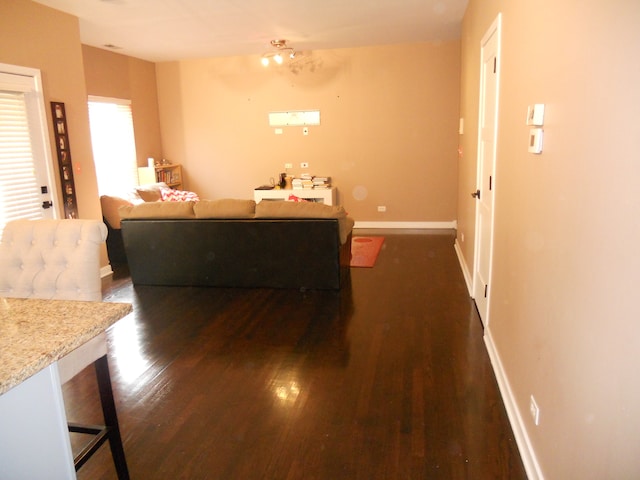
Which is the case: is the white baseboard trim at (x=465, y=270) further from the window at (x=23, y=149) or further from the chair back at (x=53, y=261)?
the window at (x=23, y=149)

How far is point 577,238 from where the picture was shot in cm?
147

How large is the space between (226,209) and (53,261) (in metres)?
2.43

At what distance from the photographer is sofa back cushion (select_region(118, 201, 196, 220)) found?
178 inches

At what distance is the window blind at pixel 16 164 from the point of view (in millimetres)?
4098

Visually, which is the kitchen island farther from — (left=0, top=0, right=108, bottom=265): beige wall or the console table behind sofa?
(left=0, top=0, right=108, bottom=265): beige wall

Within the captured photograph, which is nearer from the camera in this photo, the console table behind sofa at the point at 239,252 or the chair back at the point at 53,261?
the chair back at the point at 53,261

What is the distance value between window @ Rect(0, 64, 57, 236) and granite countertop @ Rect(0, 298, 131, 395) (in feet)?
10.1

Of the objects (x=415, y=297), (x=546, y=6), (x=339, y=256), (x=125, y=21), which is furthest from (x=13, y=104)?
(x=546, y=6)

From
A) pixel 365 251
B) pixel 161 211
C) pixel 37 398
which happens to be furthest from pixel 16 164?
pixel 365 251

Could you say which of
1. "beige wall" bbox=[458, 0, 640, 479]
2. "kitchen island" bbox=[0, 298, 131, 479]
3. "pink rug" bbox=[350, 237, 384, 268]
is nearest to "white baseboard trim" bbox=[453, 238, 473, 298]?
"pink rug" bbox=[350, 237, 384, 268]

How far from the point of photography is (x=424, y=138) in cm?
699

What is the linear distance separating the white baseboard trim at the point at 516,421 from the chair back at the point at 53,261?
2.04m

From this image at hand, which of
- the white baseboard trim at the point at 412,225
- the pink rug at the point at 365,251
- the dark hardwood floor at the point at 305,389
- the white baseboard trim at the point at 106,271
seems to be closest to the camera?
the dark hardwood floor at the point at 305,389

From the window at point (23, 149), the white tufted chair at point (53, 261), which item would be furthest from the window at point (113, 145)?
the white tufted chair at point (53, 261)
